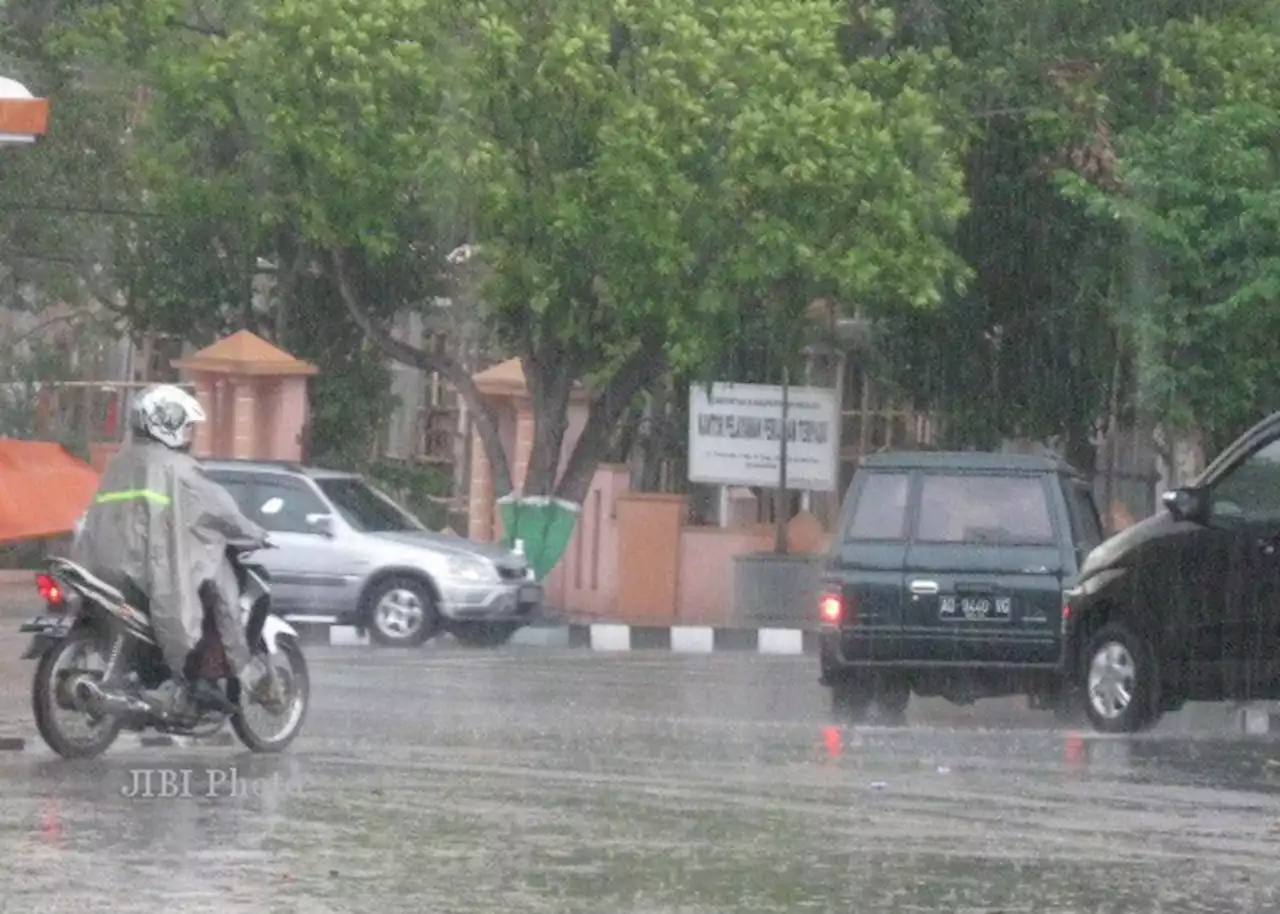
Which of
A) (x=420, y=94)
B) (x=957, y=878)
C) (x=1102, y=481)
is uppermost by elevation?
(x=420, y=94)

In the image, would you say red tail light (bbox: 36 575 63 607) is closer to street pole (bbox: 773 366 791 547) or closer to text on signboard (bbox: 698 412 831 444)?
street pole (bbox: 773 366 791 547)

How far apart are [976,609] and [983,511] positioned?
791 mm

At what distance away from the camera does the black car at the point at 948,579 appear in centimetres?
1878

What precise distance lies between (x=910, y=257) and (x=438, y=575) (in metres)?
5.93

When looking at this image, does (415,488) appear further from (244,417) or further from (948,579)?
(948,579)

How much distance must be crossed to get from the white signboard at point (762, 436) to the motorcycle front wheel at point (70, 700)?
1993cm

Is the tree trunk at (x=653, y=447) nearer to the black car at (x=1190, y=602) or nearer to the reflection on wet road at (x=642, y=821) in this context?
the reflection on wet road at (x=642, y=821)

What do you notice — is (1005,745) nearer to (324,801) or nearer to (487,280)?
(324,801)

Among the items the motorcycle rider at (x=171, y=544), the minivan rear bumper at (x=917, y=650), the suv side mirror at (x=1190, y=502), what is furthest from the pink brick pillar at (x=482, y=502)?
the motorcycle rider at (x=171, y=544)

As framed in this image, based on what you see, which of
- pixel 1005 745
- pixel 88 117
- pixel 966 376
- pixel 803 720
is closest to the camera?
pixel 1005 745

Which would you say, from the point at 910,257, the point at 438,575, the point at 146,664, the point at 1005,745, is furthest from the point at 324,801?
the point at 910,257

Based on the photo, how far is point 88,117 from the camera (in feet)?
128

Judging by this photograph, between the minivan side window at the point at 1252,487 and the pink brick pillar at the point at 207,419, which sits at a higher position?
the pink brick pillar at the point at 207,419

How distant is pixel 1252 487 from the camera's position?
16.6 m
